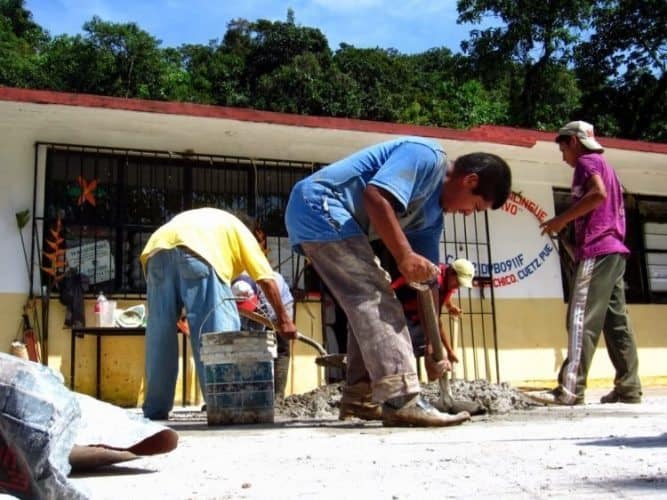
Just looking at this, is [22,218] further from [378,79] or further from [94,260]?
[378,79]

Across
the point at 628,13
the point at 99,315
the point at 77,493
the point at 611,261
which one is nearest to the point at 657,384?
the point at 611,261

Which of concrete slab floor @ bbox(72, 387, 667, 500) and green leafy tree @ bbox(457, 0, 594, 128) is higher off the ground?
green leafy tree @ bbox(457, 0, 594, 128)

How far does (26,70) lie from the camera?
2528 cm

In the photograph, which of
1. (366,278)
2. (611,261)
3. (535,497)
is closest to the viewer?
(535,497)

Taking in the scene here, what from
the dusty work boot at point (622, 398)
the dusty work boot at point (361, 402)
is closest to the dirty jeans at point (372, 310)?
the dusty work boot at point (361, 402)

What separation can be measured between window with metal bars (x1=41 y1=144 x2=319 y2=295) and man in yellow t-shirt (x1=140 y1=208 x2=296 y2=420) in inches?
124

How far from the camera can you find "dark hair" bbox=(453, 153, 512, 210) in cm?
361

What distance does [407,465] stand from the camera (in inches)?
90.4

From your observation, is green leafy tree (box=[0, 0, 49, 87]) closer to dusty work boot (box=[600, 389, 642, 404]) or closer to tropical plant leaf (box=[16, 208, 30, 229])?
tropical plant leaf (box=[16, 208, 30, 229])

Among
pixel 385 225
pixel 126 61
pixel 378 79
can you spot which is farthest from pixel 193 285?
pixel 126 61

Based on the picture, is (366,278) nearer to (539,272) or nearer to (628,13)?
(539,272)

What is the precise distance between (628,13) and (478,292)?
50.7 feet

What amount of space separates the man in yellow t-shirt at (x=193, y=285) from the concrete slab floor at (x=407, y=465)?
105 centimetres

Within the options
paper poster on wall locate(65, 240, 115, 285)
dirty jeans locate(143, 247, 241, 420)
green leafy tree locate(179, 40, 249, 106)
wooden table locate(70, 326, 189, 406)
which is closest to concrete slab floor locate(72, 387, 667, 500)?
dirty jeans locate(143, 247, 241, 420)
